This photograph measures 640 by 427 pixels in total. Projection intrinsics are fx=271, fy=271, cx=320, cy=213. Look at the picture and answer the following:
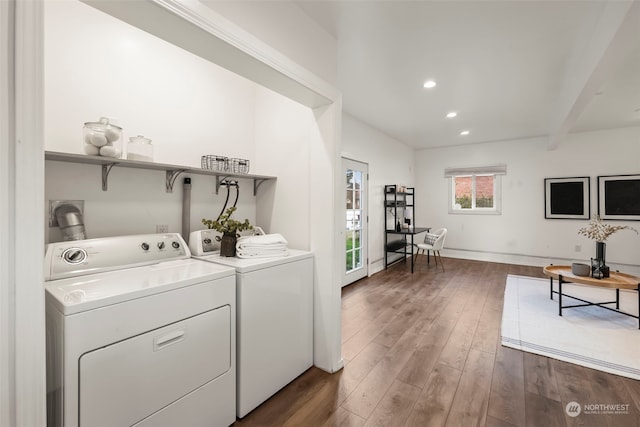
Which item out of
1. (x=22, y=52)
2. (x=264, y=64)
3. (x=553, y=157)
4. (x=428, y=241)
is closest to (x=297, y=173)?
(x=264, y=64)

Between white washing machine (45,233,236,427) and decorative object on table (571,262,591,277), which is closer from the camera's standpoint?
white washing machine (45,233,236,427)

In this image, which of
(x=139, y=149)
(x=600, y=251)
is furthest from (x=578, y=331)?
(x=139, y=149)

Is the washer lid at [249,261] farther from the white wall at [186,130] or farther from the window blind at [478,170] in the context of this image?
the window blind at [478,170]

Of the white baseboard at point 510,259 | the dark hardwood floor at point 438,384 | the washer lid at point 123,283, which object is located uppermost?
the washer lid at point 123,283

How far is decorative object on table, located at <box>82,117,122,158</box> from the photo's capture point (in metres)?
1.43

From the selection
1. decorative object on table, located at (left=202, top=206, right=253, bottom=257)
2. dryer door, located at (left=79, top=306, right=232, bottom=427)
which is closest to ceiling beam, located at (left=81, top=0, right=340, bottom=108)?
decorative object on table, located at (left=202, top=206, right=253, bottom=257)

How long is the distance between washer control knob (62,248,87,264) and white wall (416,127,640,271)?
6.73m

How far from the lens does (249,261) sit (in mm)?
1752

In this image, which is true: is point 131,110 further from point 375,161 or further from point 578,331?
point 578,331

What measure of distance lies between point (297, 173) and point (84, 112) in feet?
4.52

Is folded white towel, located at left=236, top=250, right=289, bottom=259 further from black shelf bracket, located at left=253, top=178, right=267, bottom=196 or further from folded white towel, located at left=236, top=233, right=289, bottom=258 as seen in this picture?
black shelf bracket, located at left=253, top=178, right=267, bottom=196
